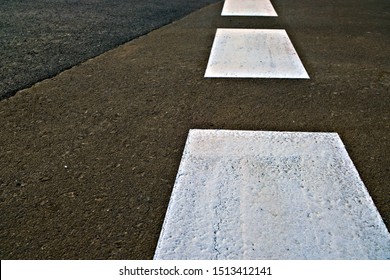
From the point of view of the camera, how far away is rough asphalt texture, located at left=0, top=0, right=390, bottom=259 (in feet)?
7.00

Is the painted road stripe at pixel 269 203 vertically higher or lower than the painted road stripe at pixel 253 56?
higher

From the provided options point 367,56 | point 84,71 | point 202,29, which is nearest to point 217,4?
point 202,29

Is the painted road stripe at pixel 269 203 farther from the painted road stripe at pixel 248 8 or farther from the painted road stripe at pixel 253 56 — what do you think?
the painted road stripe at pixel 248 8

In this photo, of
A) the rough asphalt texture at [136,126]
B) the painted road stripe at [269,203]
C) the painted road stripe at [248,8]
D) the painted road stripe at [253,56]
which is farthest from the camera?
the painted road stripe at [248,8]

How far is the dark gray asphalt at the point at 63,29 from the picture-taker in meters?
4.28

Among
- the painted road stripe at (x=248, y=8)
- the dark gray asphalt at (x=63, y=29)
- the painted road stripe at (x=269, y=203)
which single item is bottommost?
the painted road stripe at (x=248, y=8)

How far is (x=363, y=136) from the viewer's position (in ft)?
9.76

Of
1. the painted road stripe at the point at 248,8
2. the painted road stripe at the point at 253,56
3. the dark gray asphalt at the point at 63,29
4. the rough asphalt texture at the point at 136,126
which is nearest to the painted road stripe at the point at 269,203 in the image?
Answer: the rough asphalt texture at the point at 136,126

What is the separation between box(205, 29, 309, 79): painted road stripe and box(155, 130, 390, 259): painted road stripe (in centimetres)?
131

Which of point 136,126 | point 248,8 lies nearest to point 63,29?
point 248,8

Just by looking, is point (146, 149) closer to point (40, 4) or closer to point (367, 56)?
point (367, 56)

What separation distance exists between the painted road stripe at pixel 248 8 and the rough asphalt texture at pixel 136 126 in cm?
175

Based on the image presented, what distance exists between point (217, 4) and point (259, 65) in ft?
11.9

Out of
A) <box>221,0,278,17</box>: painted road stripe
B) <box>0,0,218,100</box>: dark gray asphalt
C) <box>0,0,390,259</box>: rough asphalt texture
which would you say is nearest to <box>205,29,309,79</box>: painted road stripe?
<box>0,0,390,259</box>: rough asphalt texture
